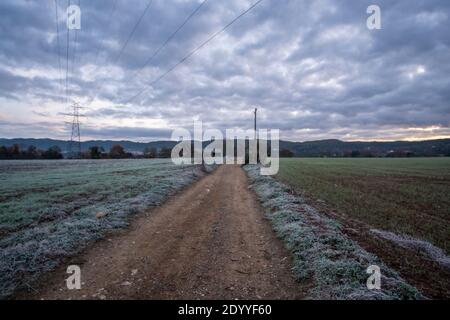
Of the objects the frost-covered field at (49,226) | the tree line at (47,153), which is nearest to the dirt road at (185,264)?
the frost-covered field at (49,226)

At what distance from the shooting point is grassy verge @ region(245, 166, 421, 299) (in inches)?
180

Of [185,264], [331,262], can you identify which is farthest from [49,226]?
[331,262]

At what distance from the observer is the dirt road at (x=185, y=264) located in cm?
484

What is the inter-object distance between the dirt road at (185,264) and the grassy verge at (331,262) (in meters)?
0.42

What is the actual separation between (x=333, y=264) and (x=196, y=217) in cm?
624

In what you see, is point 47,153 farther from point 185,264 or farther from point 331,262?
point 331,262

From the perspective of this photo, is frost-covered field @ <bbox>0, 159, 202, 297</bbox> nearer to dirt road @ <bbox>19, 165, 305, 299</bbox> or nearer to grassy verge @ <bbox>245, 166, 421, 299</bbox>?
dirt road @ <bbox>19, 165, 305, 299</bbox>

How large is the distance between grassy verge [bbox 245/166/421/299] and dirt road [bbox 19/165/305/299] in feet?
1.37

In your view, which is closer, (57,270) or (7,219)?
(57,270)

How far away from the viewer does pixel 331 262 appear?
5621mm

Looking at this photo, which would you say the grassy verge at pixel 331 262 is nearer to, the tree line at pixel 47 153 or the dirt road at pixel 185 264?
the dirt road at pixel 185 264

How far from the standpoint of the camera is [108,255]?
6.54m
